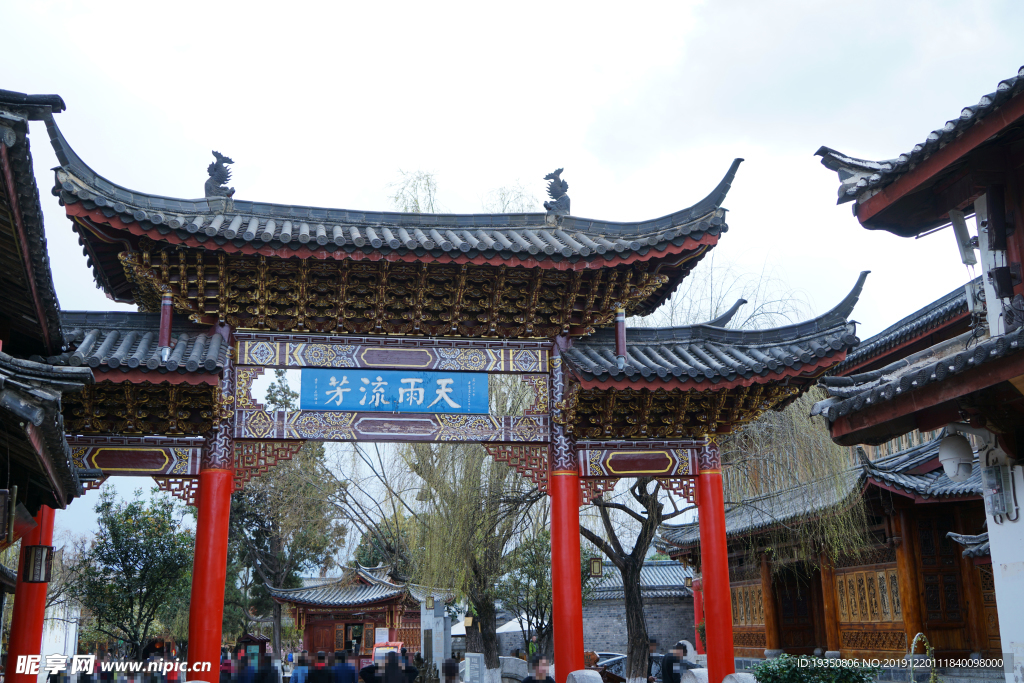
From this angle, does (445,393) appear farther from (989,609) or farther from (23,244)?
(989,609)

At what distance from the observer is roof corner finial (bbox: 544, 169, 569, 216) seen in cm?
1100

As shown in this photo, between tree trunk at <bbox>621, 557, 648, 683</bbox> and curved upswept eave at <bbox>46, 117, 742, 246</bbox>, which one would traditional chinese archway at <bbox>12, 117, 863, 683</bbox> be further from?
tree trunk at <bbox>621, 557, 648, 683</bbox>

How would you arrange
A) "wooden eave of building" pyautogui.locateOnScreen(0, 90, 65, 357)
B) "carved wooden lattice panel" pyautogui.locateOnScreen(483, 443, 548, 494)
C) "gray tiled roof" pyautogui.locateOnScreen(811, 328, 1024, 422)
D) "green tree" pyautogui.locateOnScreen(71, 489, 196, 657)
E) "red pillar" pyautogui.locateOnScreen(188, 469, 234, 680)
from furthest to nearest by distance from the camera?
"green tree" pyautogui.locateOnScreen(71, 489, 196, 657)
"carved wooden lattice panel" pyautogui.locateOnScreen(483, 443, 548, 494)
"red pillar" pyautogui.locateOnScreen(188, 469, 234, 680)
"gray tiled roof" pyautogui.locateOnScreen(811, 328, 1024, 422)
"wooden eave of building" pyautogui.locateOnScreen(0, 90, 65, 357)

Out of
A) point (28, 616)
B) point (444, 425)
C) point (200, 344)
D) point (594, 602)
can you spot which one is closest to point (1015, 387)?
point (444, 425)

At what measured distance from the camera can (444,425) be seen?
923 centimetres

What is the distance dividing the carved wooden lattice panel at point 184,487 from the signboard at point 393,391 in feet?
4.64

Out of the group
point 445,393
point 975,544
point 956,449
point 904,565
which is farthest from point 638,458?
point 904,565

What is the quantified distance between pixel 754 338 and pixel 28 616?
8.41 metres

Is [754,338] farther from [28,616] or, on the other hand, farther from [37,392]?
[28,616]

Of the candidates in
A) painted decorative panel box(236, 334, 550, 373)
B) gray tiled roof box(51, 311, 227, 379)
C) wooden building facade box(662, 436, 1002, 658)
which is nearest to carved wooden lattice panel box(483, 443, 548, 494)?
Result: painted decorative panel box(236, 334, 550, 373)

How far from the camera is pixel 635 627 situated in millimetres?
12727

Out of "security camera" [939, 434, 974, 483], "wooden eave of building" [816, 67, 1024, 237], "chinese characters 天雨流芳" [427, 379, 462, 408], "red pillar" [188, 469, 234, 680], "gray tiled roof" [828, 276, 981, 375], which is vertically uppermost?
"gray tiled roof" [828, 276, 981, 375]

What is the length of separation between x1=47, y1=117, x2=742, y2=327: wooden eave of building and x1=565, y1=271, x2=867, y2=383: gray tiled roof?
40cm

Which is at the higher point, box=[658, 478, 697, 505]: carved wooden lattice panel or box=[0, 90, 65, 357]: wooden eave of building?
box=[0, 90, 65, 357]: wooden eave of building
